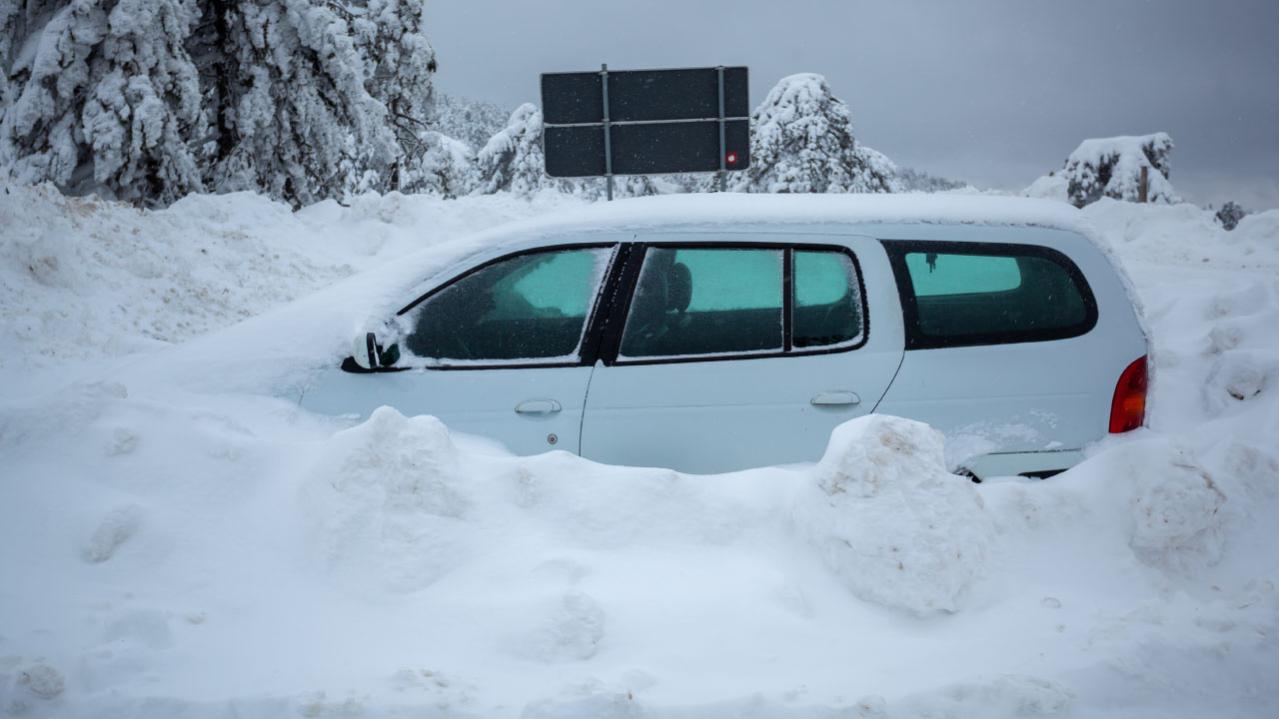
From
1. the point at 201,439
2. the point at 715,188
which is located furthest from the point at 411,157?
the point at 201,439

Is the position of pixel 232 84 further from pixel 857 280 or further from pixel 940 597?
pixel 940 597

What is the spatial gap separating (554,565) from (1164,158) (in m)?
40.8

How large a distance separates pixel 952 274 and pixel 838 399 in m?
0.71

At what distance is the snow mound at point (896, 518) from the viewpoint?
2543mm

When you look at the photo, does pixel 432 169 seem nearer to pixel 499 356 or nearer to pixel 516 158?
pixel 516 158

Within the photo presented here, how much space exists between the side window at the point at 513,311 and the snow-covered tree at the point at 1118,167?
35.5 m

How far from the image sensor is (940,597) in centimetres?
252

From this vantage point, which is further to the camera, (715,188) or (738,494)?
(715,188)

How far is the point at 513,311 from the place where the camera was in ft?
11.7

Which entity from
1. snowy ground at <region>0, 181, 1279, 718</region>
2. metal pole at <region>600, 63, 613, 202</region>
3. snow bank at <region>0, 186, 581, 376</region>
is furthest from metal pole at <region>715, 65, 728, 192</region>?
snowy ground at <region>0, 181, 1279, 718</region>

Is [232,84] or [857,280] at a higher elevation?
[232,84]

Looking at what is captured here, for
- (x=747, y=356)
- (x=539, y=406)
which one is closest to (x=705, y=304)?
(x=747, y=356)

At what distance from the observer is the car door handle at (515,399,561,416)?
3.41 metres

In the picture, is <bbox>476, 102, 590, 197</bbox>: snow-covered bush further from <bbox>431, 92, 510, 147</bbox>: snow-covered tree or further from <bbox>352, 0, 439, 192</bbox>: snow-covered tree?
<bbox>431, 92, 510, 147</bbox>: snow-covered tree
